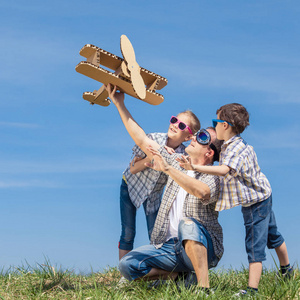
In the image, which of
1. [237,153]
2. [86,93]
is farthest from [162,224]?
[86,93]

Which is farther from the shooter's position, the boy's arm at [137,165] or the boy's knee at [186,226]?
the boy's arm at [137,165]

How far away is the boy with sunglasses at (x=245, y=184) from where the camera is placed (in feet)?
14.8

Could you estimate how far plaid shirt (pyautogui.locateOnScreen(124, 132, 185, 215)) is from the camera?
18.6 feet

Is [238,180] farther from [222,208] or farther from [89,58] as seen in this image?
[89,58]

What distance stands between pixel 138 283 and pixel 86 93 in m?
2.52

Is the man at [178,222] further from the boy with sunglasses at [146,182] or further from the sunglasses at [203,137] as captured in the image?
the boy with sunglasses at [146,182]

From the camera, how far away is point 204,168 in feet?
14.0

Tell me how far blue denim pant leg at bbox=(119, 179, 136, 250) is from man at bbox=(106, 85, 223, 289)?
4.37 ft

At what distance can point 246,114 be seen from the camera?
15.9 ft

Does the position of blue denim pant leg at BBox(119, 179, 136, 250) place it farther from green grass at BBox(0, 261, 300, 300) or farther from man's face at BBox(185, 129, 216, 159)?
man's face at BBox(185, 129, 216, 159)

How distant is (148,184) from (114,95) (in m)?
1.43

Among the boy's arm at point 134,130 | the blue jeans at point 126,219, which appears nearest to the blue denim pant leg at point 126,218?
the blue jeans at point 126,219

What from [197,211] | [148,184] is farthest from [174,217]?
[148,184]

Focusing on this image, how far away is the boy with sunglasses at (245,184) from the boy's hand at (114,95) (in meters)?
1.15
